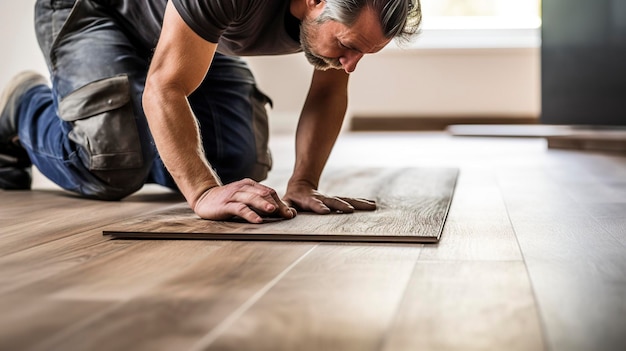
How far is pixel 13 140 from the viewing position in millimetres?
2424

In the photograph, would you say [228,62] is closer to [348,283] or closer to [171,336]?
[348,283]

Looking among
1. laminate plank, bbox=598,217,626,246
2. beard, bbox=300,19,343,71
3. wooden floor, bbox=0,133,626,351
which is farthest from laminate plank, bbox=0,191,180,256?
laminate plank, bbox=598,217,626,246

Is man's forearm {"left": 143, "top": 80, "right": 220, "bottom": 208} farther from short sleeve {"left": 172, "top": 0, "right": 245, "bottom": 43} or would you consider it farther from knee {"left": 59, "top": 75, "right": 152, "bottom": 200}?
knee {"left": 59, "top": 75, "right": 152, "bottom": 200}

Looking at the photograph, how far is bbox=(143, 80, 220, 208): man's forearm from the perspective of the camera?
1.60m

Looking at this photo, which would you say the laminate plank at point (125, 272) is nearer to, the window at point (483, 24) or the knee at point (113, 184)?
the knee at point (113, 184)

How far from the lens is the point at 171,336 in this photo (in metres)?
0.88

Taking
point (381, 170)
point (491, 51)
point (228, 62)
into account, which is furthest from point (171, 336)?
point (491, 51)

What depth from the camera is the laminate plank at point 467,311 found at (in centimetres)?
85

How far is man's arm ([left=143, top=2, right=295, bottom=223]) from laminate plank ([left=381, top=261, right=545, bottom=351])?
0.50 meters

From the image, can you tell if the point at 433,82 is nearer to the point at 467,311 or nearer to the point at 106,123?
the point at 106,123

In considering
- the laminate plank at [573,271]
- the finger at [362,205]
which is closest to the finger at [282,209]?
the finger at [362,205]

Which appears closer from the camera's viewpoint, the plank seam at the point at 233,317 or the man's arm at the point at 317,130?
the plank seam at the point at 233,317

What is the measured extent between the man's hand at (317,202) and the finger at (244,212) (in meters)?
0.21

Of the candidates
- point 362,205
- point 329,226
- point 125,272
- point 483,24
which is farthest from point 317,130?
point 483,24
